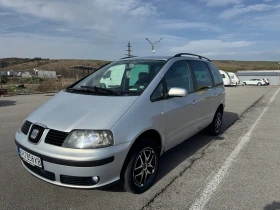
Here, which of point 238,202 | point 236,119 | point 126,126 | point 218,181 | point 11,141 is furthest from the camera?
point 236,119

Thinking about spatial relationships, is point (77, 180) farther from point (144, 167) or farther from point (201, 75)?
point (201, 75)

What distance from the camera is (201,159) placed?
439 cm

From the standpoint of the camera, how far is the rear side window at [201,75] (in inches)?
181

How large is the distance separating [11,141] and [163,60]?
3668 millimetres

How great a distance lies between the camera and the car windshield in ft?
11.1

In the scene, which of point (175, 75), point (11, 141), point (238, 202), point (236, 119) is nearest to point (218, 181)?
point (238, 202)

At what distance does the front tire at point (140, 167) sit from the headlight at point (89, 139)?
0.40 meters

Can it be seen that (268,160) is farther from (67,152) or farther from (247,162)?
(67,152)

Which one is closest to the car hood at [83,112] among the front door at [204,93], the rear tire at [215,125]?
the front door at [204,93]

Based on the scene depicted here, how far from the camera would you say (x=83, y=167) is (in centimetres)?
255

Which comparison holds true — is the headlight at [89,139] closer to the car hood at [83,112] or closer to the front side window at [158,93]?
the car hood at [83,112]

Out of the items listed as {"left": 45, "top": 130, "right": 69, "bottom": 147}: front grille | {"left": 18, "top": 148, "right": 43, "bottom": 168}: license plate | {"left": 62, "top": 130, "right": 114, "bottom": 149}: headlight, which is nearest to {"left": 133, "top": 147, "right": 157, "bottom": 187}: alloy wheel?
{"left": 62, "top": 130, "right": 114, "bottom": 149}: headlight

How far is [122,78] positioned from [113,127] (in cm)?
143

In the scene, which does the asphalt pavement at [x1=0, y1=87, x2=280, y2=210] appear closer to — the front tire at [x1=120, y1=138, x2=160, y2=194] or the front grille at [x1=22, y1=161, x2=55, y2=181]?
the front tire at [x1=120, y1=138, x2=160, y2=194]
